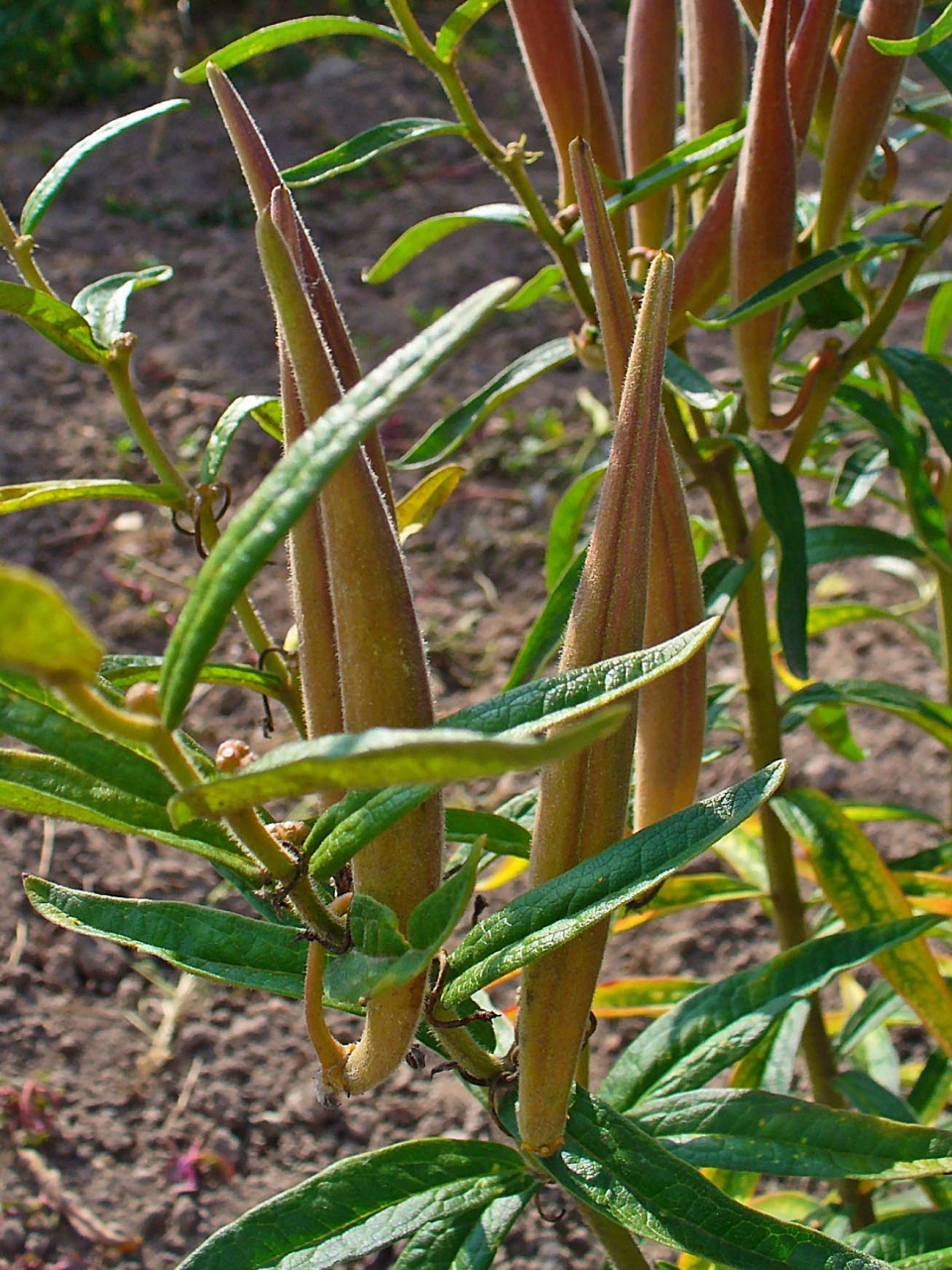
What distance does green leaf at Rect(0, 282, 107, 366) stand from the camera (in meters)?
0.80

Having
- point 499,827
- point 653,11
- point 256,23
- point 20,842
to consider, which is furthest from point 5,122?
point 499,827

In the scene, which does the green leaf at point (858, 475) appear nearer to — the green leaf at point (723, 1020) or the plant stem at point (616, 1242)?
the green leaf at point (723, 1020)

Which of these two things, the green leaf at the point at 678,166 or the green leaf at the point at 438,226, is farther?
the green leaf at the point at 438,226

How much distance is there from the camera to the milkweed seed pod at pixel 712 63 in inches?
41.0

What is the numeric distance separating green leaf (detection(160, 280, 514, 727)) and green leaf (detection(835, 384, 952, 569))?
812mm

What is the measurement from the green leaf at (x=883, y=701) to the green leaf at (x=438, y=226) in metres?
0.51

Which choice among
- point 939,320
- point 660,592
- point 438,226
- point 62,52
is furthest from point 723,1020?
point 62,52

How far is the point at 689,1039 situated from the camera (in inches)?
39.8

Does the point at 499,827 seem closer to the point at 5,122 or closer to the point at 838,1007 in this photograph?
the point at 838,1007

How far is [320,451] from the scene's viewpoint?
0.44 m

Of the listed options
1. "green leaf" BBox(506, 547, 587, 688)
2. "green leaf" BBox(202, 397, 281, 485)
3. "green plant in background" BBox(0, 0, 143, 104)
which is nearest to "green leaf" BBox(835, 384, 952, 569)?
"green leaf" BBox(506, 547, 587, 688)

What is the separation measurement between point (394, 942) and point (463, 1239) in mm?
336

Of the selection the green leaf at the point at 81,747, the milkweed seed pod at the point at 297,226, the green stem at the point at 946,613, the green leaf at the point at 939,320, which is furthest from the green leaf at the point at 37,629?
the green leaf at the point at 939,320

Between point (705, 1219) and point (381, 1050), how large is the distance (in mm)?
246
